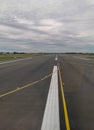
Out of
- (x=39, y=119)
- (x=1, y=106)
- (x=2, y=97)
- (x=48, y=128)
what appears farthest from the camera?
(x=2, y=97)

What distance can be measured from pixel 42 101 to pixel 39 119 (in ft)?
8.28

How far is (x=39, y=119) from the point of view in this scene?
692 centimetres

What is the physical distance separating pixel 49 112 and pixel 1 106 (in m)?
1.99

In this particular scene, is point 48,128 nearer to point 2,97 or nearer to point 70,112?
point 70,112

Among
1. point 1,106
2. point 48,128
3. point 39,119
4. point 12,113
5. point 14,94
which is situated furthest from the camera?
point 14,94

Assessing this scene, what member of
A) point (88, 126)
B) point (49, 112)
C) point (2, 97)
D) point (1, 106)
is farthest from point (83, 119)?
point (2, 97)

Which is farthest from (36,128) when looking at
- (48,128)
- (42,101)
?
(42,101)

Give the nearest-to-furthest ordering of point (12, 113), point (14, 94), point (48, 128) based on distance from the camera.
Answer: point (48, 128), point (12, 113), point (14, 94)

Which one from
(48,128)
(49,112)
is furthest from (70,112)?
(48,128)

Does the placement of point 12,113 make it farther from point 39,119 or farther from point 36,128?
point 36,128

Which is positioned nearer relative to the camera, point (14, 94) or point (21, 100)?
point (21, 100)

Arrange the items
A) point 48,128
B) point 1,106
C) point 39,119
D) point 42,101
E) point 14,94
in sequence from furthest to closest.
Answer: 1. point 14,94
2. point 42,101
3. point 1,106
4. point 39,119
5. point 48,128

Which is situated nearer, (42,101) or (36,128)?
(36,128)

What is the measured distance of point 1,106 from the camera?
848 centimetres
